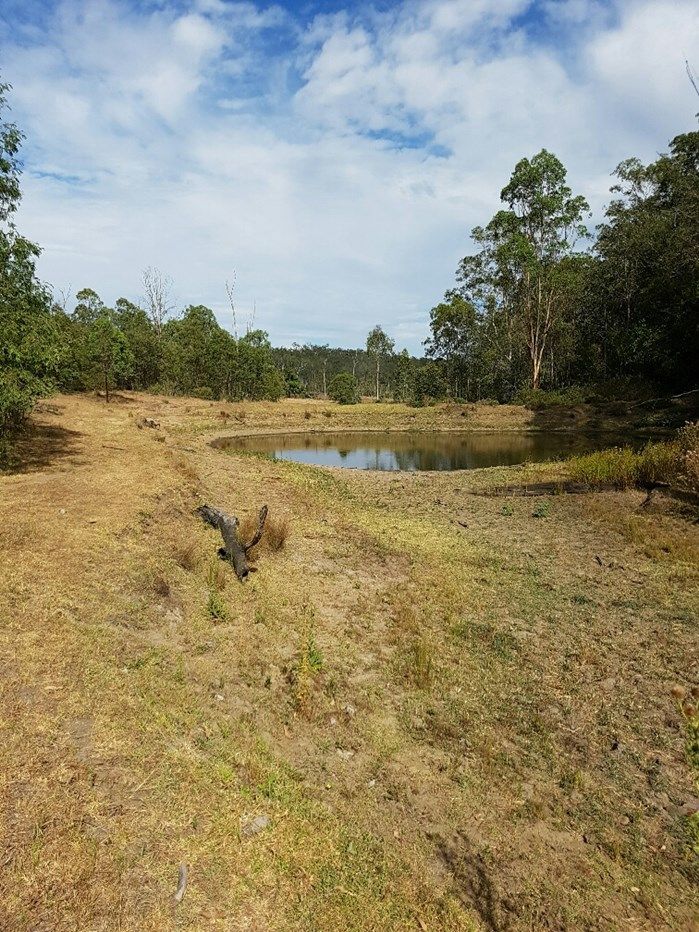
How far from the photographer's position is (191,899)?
3428 millimetres

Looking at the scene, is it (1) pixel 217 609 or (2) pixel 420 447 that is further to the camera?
(2) pixel 420 447

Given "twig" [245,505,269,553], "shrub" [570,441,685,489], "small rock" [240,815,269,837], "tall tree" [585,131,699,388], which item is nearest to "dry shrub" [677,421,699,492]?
"shrub" [570,441,685,489]

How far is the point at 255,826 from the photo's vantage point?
4.17m

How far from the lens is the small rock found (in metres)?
4.11

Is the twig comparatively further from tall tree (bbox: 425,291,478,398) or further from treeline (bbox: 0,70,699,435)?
tall tree (bbox: 425,291,478,398)

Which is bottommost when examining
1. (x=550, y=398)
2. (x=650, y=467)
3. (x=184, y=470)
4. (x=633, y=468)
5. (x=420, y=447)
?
(x=420, y=447)

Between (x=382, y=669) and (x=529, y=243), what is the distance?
47407mm

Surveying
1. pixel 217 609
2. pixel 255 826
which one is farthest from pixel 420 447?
pixel 255 826

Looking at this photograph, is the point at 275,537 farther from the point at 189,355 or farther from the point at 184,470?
the point at 189,355

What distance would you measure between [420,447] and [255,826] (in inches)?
1407

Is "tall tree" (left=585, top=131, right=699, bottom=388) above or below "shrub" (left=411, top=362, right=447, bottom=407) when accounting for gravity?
above

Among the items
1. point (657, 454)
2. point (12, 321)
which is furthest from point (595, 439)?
point (12, 321)

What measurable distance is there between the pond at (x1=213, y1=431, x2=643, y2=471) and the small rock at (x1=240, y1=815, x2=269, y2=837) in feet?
80.9

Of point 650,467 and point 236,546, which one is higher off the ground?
point 650,467
